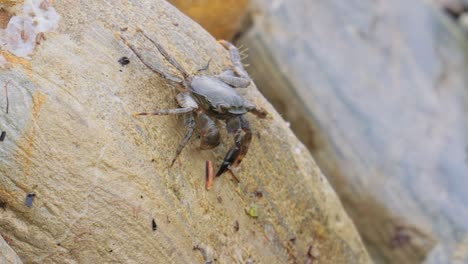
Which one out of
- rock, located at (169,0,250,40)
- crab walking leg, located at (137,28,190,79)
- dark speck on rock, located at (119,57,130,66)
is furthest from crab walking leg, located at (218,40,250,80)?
rock, located at (169,0,250,40)

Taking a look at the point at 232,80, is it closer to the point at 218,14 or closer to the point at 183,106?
the point at 183,106

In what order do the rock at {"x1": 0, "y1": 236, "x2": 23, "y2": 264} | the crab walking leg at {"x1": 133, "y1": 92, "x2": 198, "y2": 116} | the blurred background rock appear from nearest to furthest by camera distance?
the rock at {"x1": 0, "y1": 236, "x2": 23, "y2": 264}, the crab walking leg at {"x1": 133, "y1": 92, "x2": 198, "y2": 116}, the blurred background rock

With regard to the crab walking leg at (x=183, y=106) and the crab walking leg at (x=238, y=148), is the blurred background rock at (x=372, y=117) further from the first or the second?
the crab walking leg at (x=183, y=106)

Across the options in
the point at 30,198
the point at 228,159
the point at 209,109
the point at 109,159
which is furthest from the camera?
the point at 228,159

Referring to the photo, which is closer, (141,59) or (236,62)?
(141,59)

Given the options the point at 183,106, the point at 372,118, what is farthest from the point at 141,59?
the point at 372,118

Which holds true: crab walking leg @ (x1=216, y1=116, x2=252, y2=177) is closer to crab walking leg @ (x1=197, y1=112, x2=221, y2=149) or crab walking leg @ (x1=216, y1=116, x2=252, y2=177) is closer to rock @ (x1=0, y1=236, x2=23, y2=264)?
crab walking leg @ (x1=197, y1=112, x2=221, y2=149)

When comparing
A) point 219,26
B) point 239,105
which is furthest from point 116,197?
point 219,26

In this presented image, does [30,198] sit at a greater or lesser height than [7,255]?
greater
